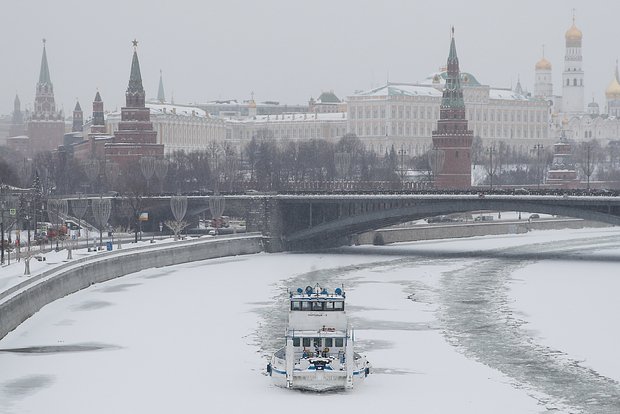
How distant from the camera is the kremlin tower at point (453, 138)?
129 metres

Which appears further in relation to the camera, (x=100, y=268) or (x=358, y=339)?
(x=100, y=268)

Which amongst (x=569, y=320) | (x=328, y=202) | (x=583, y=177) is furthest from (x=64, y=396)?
(x=583, y=177)

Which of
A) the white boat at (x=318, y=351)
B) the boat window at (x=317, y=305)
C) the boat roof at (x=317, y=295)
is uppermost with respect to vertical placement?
the boat roof at (x=317, y=295)

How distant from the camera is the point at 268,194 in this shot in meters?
90.2

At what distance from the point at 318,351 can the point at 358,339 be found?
7495 mm

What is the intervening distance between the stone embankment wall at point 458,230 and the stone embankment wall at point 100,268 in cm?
985

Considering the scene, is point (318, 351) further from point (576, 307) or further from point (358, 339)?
point (576, 307)

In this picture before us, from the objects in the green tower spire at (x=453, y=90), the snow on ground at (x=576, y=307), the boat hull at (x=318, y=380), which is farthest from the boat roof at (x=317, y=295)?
the green tower spire at (x=453, y=90)

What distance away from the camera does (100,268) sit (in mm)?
64938

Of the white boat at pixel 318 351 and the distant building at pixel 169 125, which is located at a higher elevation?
the distant building at pixel 169 125

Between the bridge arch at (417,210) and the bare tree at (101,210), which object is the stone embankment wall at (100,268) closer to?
the bridge arch at (417,210)

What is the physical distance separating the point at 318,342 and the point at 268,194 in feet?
163

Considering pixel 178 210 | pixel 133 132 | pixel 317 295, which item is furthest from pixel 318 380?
pixel 133 132

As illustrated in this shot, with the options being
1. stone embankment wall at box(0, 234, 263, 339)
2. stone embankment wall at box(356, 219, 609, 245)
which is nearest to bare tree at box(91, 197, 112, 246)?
stone embankment wall at box(0, 234, 263, 339)
